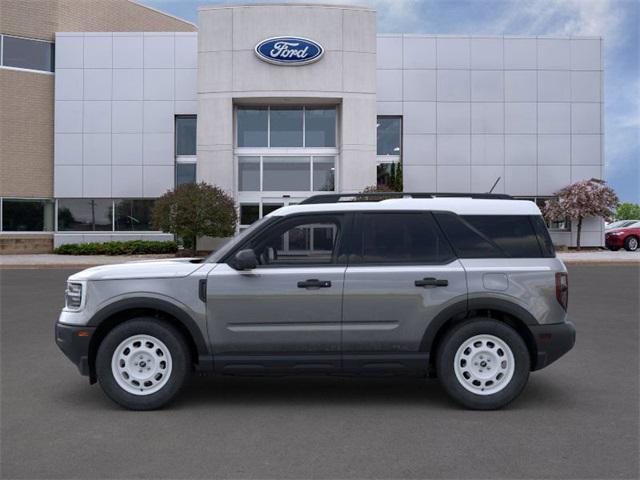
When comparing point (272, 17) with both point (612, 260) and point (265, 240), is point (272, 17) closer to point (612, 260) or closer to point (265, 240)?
point (612, 260)

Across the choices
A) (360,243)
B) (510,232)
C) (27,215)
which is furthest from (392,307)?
(27,215)

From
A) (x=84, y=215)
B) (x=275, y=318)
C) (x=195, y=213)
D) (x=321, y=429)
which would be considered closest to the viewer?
(x=321, y=429)

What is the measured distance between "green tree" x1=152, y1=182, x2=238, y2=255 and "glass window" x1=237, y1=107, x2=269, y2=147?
431 centimetres

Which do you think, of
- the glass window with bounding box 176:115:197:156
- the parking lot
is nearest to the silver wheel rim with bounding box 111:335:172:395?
the parking lot

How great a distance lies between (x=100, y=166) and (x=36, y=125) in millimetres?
3786

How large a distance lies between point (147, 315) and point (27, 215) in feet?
93.2

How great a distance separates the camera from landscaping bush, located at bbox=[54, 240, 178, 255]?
27.9 meters

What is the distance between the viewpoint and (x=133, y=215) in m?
31.1

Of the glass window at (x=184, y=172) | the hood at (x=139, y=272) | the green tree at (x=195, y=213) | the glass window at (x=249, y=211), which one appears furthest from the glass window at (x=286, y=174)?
the hood at (x=139, y=272)

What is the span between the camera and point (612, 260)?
954 inches

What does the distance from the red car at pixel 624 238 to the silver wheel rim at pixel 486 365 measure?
30012 mm

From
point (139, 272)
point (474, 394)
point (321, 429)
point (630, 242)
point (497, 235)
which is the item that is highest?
point (497, 235)

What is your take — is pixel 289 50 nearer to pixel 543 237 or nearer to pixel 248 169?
pixel 248 169

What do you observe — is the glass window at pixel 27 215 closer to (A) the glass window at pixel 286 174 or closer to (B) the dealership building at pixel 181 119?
(B) the dealership building at pixel 181 119
